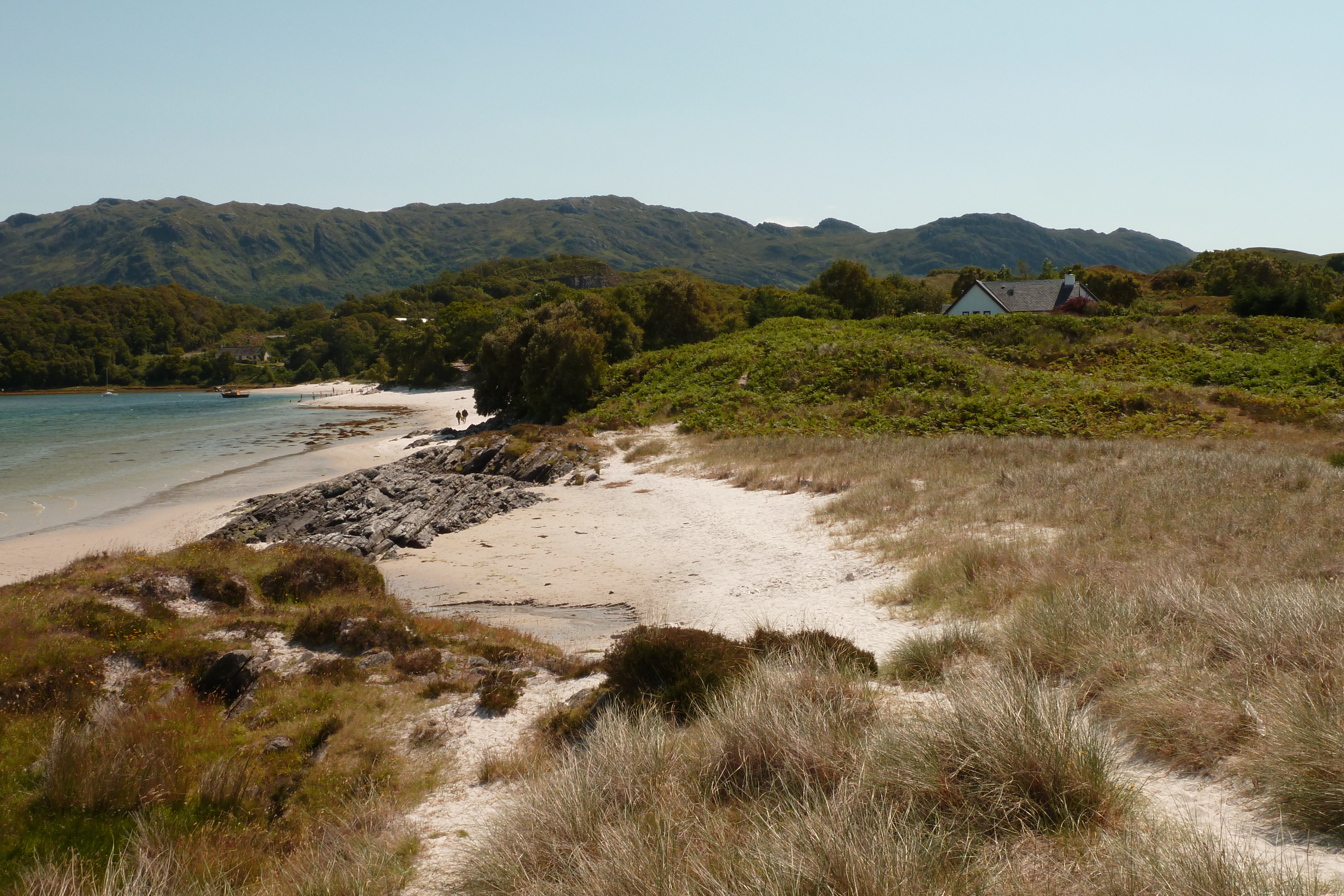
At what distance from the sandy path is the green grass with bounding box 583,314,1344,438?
10.0 metres

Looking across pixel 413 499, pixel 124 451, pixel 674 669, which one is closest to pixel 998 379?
pixel 413 499

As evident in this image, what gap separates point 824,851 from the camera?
3.29 m

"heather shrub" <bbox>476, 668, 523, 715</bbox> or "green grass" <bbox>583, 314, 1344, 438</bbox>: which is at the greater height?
"green grass" <bbox>583, 314, 1344, 438</bbox>

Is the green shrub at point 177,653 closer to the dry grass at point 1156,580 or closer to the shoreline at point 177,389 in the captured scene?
the dry grass at point 1156,580

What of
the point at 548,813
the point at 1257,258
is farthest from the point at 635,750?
the point at 1257,258

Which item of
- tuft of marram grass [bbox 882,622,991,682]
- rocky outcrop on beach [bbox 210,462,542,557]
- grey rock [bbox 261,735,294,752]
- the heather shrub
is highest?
tuft of marram grass [bbox 882,622,991,682]

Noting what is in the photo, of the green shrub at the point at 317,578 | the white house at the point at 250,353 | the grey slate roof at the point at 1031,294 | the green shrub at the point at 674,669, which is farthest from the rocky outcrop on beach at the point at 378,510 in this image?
the white house at the point at 250,353

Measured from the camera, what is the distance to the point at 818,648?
677 centimetres

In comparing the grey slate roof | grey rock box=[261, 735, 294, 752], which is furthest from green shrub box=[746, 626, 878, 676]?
the grey slate roof

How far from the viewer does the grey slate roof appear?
54.8 meters

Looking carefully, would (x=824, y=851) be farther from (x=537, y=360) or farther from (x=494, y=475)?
(x=537, y=360)

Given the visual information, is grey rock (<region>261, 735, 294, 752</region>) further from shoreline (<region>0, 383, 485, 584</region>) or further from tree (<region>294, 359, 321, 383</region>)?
tree (<region>294, 359, 321, 383</region>)

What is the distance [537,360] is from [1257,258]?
62.1 meters

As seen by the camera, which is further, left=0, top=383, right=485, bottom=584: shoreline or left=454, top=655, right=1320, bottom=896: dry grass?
left=0, top=383, right=485, bottom=584: shoreline
